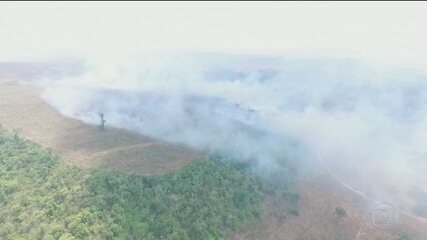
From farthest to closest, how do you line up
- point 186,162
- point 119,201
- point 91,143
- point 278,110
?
point 278,110 < point 91,143 < point 186,162 < point 119,201

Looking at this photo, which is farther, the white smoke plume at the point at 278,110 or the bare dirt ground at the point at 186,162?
the white smoke plume at the point at 278,110

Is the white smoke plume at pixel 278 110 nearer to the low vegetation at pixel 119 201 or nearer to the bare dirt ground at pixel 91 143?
the bare dirt ground at pixel 91 143

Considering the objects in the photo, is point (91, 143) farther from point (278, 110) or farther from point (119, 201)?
point (278, 110)

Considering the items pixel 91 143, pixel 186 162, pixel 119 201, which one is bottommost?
pixel 91 143

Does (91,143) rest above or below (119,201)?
below

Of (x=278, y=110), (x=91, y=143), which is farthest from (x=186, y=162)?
(x=278, y=110)

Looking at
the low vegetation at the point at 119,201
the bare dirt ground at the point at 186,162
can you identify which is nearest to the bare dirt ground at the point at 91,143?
the bare dirt ground at the point at 186,162

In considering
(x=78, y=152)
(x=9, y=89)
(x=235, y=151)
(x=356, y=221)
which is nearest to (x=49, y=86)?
(x=9, y=89)
